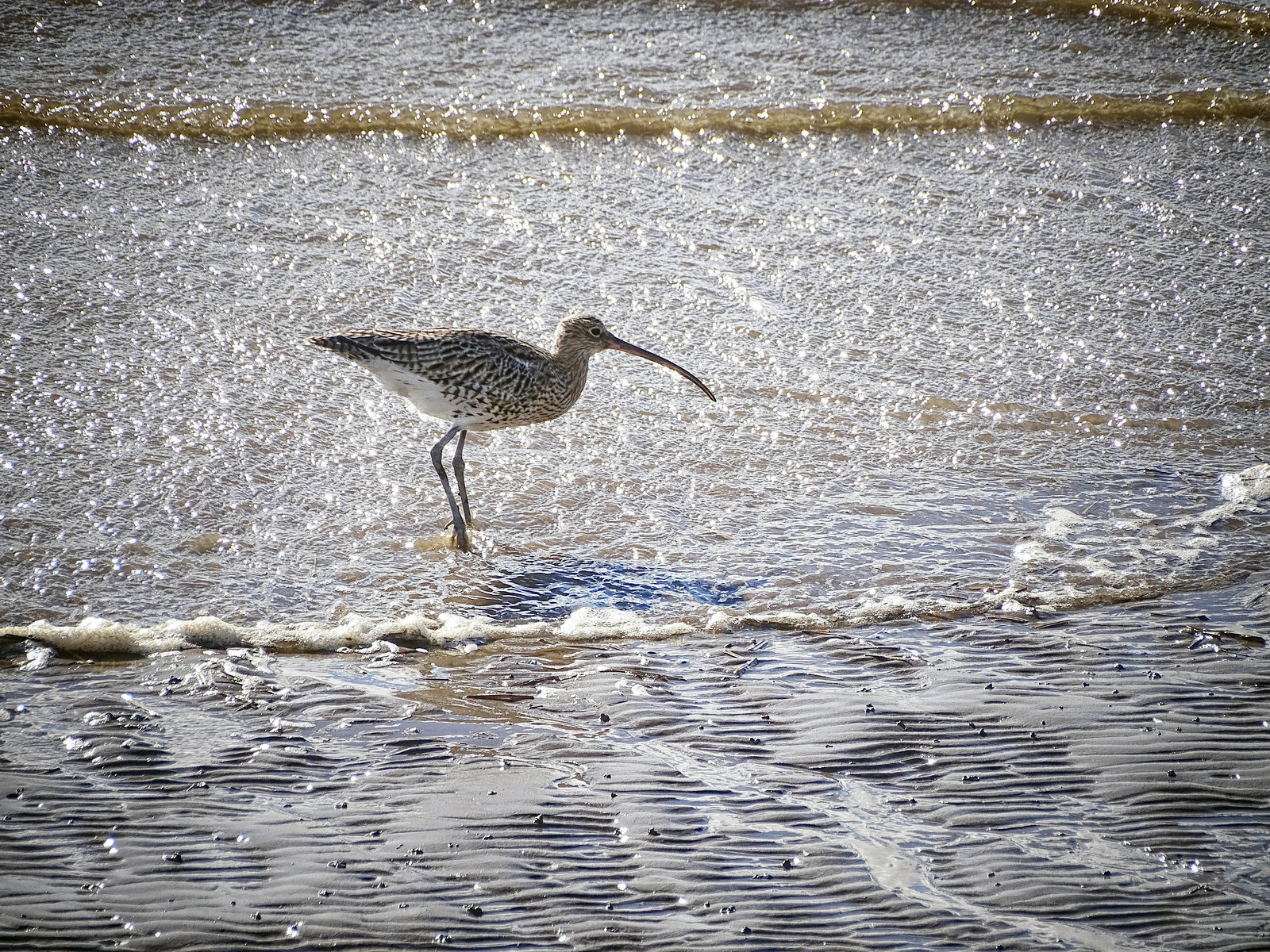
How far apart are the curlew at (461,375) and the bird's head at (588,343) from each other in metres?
0.12

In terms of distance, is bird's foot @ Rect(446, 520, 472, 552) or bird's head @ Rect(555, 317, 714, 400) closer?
bird's foot @ Rect(446, 520, 472, 552)

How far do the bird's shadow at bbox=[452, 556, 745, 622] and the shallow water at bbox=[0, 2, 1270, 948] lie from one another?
3 centimetres

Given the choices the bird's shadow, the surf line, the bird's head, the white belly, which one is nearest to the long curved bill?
the bird's head

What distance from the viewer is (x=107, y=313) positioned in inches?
240

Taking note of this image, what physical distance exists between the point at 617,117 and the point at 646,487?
4175 millimetres

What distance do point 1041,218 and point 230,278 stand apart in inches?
187

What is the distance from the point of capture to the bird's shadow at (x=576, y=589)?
177 inches

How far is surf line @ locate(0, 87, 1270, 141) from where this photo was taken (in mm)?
8047

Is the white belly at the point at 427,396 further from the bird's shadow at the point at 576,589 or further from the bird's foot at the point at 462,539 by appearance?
the bird's shadow at the point at 576,589

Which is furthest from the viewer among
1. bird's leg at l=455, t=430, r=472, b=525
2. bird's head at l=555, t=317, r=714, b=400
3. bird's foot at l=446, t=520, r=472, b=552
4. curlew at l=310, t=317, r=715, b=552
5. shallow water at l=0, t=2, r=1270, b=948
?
bird's head at l=555, t=317, r=714, b=400

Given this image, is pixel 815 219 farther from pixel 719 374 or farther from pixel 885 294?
pixel 719 374

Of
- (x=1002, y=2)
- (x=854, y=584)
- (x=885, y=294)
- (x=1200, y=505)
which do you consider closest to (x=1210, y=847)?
(x=854, y=584)

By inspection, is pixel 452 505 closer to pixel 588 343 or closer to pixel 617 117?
pixel 588 343

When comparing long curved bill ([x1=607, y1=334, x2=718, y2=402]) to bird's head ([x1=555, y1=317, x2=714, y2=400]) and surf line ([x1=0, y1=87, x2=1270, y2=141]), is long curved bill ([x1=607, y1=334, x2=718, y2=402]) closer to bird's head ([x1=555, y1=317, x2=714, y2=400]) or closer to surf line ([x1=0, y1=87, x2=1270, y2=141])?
bird's head ([x1=555, y1=317, x2=714, y2=400])
